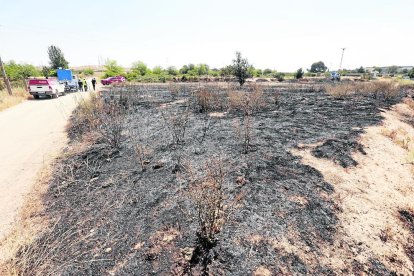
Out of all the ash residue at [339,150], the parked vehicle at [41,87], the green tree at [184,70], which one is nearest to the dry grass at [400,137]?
the ash residue at [339,150]

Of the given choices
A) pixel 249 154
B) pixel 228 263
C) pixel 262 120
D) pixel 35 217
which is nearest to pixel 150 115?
pixel 262 120

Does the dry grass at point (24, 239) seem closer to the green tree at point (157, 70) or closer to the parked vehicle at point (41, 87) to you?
the parked vehicle at point (41, 87)

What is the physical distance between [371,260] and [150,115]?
32.1 ft

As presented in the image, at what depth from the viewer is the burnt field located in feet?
9.51

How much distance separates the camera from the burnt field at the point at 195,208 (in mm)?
2898

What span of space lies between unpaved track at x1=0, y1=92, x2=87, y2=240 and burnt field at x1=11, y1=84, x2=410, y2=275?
23.2 inches

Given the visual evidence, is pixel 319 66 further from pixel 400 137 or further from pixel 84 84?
pixel 400 137

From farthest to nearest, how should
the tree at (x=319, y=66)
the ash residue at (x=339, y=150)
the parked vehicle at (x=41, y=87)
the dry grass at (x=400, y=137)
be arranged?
1. the tree at (x=319, y=66)
2. the parked vehicle at (x=41, y=87)
3. the dry grass at (x=400, y=137)
4. the ash residue at (x=339, y=150)

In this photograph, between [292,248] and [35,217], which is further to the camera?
[35,217]

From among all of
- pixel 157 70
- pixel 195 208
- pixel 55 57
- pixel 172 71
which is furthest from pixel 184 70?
pixel 195 208

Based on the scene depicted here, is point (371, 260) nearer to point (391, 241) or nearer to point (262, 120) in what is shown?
point (391, 241)

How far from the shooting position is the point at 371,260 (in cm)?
310

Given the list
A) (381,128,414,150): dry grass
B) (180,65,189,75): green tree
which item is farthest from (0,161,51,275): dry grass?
(180,65,189,75): green tree

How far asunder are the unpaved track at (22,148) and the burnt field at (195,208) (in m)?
0.59
